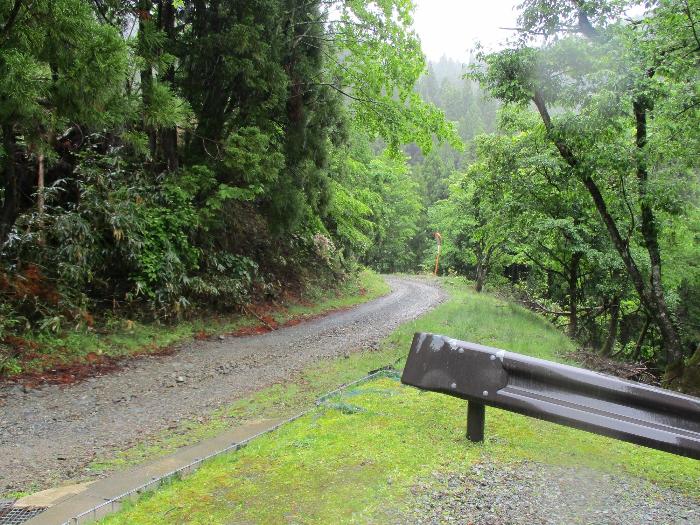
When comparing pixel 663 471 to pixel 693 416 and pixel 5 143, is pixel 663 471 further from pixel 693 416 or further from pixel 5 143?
pixel 5 143

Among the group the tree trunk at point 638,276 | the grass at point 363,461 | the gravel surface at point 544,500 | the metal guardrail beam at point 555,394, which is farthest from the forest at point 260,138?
the gravel surface at point 544,500

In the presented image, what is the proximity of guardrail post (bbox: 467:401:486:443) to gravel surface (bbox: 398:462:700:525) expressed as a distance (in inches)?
15.5

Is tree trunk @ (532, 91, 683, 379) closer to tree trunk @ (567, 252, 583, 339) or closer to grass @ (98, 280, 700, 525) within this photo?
tree trunk @ (567, 252, 583, 339)

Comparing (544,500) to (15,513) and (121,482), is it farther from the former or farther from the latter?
(15,513)

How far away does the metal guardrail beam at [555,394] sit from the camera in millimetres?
3020

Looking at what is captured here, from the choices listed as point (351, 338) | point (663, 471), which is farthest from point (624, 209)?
point (663, 471)

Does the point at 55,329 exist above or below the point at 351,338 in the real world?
above

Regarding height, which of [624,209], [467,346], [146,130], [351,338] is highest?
[146,130]

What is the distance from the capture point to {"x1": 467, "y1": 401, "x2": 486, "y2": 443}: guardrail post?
3.78 m

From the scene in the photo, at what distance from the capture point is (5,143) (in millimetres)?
7445

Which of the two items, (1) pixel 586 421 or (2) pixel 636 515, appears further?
(1) pixel 586 421

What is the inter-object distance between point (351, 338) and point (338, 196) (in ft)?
25.1

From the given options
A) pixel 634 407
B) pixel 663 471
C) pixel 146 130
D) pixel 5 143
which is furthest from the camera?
pixel 146 130

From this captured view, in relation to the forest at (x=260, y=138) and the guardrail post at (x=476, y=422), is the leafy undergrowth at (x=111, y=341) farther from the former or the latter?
the guardrail post at (x=476, y=422)
